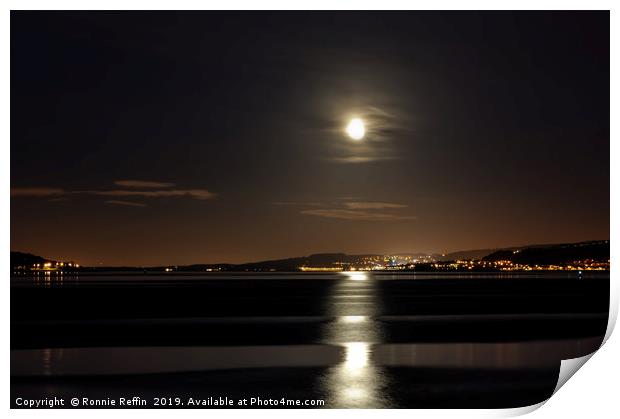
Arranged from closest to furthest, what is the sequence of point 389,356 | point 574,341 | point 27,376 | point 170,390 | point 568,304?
point 170,390 < point 27,376 < point 389,356 < point 574,341 < point 568,304

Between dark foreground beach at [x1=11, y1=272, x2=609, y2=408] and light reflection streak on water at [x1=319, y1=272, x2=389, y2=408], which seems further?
dark foreground beach at [x1=11, y1=272, x2=609, y2=408]

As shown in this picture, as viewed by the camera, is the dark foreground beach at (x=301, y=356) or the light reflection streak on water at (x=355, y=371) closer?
the light reflection streak on water at (x=355, y=371)

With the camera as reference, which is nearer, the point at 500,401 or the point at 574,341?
the point at 500,401

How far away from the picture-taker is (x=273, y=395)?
34.0 feet

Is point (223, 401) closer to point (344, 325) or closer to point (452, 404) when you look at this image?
point (452, 404)

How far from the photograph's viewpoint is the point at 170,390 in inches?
416

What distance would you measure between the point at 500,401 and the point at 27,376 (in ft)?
23.6

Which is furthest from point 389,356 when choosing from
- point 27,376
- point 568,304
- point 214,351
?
point 568,304

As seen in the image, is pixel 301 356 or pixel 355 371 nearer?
pixel 355 371
